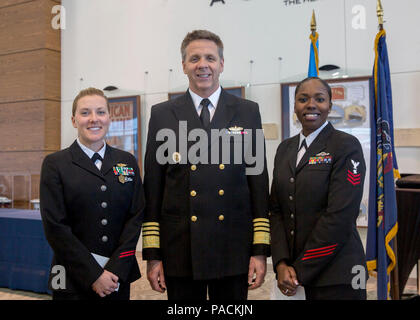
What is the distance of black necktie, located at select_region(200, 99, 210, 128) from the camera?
5.37ft

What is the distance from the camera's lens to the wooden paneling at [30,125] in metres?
5.66

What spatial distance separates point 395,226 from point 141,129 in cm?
351

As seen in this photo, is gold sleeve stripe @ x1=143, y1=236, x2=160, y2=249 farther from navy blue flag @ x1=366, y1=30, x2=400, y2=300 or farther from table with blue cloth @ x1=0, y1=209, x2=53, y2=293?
table with blue cloth @ x1=0, y1=209, x2=53, y2=293

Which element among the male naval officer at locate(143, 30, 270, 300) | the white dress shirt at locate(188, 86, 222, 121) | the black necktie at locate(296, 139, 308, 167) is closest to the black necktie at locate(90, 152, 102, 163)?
the male naval officer at locate(143, 30, 270, 300)

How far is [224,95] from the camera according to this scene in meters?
1.69

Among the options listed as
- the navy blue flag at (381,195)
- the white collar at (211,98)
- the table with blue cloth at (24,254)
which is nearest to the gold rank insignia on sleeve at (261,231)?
the white collar at (211,98)

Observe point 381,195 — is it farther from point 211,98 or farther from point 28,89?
point 28,89

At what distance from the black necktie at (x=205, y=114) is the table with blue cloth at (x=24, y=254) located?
8.33 feet

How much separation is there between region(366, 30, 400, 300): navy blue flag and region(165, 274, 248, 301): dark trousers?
1648mm

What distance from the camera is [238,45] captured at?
4.77m

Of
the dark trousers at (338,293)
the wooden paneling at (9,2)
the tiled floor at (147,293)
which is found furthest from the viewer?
the wooden paneling at (9,2)

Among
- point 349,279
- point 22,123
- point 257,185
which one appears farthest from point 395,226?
point 22,123

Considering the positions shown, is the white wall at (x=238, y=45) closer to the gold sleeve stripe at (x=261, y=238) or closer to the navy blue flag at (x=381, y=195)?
the navy blue flag at (x=381, y=195)

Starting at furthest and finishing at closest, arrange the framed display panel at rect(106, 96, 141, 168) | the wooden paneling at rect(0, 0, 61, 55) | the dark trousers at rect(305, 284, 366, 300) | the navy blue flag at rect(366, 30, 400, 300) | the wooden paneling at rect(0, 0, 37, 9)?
the wooden paneling at rect(0, 0, 37, 9) < the wooden paneling at rect(0, 0, 61, 55) < the framed display panel at rect(106, 96, 141, 168) < the navy blue flag at rect(366, 30, 400, 300) < the dark trousers at rect(305, 284, 366, 300)
